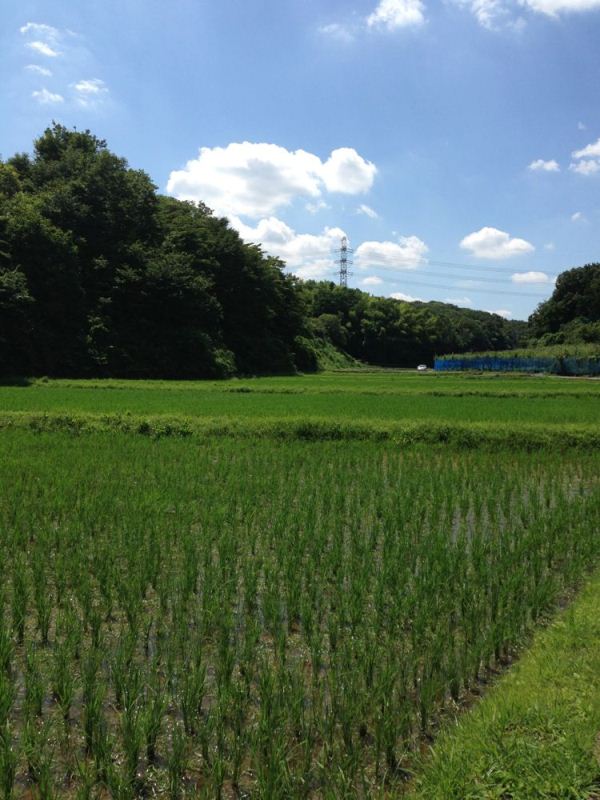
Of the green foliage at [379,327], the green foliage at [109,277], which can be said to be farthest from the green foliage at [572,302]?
the green foliage at [109,277]

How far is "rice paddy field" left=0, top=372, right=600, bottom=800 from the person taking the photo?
2250 mm

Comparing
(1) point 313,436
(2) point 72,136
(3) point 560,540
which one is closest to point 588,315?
(2) point 72,136

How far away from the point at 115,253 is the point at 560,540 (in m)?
30.5

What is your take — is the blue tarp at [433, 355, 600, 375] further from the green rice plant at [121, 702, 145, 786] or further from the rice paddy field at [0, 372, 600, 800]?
the green rice plant at [121, 702, 145, 786]

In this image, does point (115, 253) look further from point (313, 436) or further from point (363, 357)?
point (363, 357)

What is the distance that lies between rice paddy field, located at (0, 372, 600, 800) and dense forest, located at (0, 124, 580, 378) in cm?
1994

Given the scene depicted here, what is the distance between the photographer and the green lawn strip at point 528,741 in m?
2.06

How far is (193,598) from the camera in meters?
3.90

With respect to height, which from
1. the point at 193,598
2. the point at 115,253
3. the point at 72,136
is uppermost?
the point at 72,136

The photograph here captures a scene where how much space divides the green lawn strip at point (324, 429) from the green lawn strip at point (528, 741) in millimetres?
8160

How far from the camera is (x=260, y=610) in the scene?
3.74 m

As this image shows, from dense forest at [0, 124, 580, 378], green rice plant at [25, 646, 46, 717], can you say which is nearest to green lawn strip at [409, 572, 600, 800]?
green rice plant at [25, 646, 46, 717]

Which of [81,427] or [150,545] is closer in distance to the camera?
[150,545]

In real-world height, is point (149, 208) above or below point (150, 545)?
above
